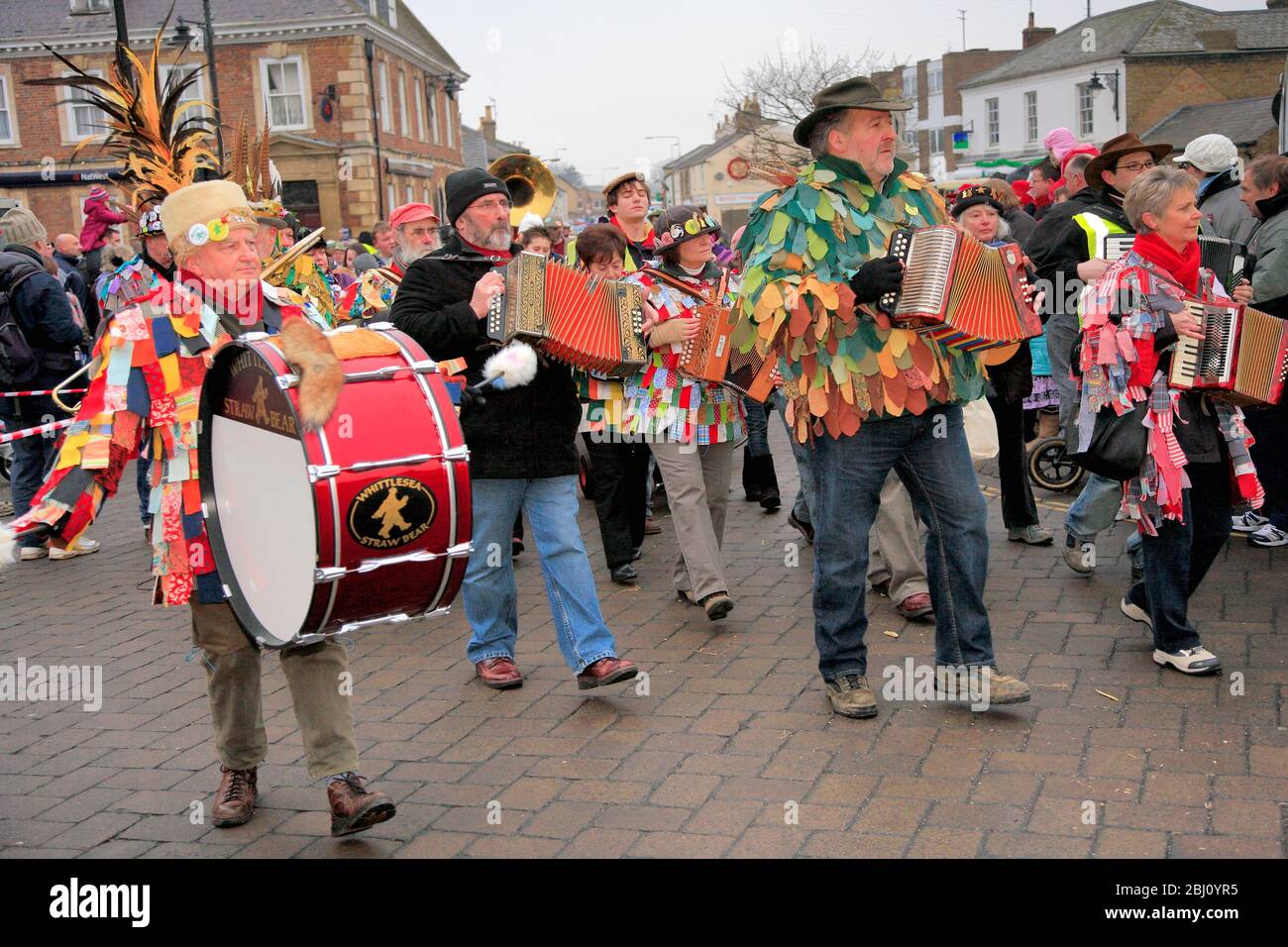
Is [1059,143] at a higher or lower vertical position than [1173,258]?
higher

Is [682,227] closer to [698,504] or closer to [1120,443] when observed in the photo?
[698,504]

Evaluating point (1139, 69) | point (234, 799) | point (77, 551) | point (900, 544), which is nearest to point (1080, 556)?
point (900, 544)

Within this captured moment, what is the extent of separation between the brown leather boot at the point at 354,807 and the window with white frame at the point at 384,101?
3864cm

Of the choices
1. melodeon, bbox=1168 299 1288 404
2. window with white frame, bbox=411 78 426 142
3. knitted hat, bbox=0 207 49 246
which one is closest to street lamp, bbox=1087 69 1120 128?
window with white frame, bbox=411 78 426 142

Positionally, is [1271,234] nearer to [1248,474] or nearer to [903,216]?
[1248,474]

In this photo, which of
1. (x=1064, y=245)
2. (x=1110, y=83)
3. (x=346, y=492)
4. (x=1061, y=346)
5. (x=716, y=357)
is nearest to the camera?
(x=346, y=492)

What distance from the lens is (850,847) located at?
12.4 ft

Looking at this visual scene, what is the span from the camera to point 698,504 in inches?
253

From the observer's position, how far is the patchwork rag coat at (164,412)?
4.02 metres

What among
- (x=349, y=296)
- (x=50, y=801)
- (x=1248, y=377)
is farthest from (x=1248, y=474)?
(x=349, y=296)

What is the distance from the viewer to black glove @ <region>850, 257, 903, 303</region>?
14.5 ft

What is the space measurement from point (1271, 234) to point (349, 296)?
5865mm

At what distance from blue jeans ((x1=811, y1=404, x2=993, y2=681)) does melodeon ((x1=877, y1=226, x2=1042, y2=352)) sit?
395 mm

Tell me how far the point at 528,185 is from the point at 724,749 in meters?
5.46
